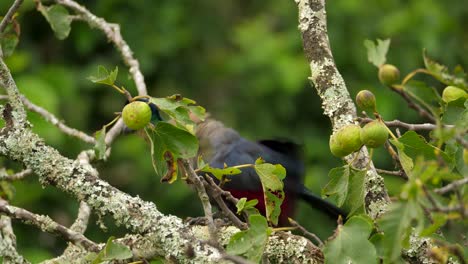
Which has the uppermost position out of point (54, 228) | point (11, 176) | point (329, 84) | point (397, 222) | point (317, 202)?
point (317, 202)

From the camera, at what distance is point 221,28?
5738mm

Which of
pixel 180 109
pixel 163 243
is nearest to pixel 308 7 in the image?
pixel 180 109

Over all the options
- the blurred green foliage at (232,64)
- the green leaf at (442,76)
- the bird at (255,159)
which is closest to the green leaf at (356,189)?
the green leaf at (442,76)

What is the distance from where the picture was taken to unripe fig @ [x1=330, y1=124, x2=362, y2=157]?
1394 mm

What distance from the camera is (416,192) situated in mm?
1083

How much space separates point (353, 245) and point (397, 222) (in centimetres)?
16

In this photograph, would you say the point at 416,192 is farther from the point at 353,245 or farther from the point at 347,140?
the point at 347,140

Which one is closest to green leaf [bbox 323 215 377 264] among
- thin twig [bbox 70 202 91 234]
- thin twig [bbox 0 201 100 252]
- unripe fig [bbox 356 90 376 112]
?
unripe fig [bbox 356 90 376 112]

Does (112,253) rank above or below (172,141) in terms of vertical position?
below

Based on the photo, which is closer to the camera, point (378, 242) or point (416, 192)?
point (416, 192)

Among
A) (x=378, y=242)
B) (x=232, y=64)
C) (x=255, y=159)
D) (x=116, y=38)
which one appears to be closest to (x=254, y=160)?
(x=255, y=159)

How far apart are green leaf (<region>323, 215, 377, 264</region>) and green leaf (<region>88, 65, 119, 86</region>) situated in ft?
1.47

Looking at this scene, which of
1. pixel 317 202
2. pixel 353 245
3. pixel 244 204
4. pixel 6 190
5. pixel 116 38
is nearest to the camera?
pixel 353 245

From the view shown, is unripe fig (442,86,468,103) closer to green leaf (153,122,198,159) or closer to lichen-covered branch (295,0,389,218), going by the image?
lichen-covered branch (295,0,389,218)
